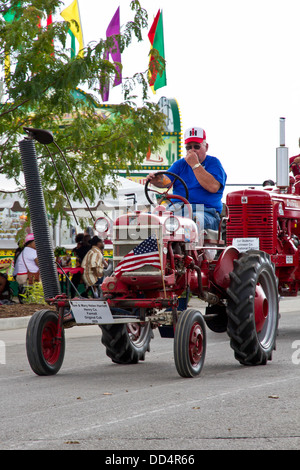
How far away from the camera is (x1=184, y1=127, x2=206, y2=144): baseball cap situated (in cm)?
922

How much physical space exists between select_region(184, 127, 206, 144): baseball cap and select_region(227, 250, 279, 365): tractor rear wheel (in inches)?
55.7

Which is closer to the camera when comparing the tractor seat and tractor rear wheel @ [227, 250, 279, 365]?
tractor rear wheel @ [227, 250, 279, 365]

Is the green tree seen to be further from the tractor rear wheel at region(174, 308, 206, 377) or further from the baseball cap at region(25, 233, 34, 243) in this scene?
the tractor rear wheel at region(174, 308, 206, 377)

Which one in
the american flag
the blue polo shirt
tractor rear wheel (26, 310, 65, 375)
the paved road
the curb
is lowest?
the curb

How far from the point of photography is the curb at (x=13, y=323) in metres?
13.7

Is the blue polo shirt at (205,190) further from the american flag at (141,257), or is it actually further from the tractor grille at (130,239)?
the american flag at (141,257)

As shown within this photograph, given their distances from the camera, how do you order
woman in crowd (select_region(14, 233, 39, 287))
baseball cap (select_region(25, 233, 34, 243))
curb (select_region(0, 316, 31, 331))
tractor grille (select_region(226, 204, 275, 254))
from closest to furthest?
1. tractor grille (select_region(226, 204, 275, 254))
2. curb (select_region(0, 316, 31, 331))
3. woman in crowd (select_region(14, 233, 39, 287))
4. baseball cap (select_region(25, 233, 34, 243))

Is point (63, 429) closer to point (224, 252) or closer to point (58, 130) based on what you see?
point (224, 252)

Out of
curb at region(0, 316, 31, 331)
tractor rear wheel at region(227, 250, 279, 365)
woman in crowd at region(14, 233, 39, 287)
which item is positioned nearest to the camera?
tractor rear wheel at region(227, 250, 279, 365)

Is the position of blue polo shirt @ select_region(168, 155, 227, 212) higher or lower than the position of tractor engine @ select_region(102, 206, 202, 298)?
higher

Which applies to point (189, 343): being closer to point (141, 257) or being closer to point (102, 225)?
point (141, 257)

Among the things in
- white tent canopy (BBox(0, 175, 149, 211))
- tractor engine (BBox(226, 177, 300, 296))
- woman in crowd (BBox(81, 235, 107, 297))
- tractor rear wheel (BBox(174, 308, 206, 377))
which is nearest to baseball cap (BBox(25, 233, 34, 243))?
white tent canopy (BBox(0, 175, 149, 211))

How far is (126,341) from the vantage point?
888 centimetres
